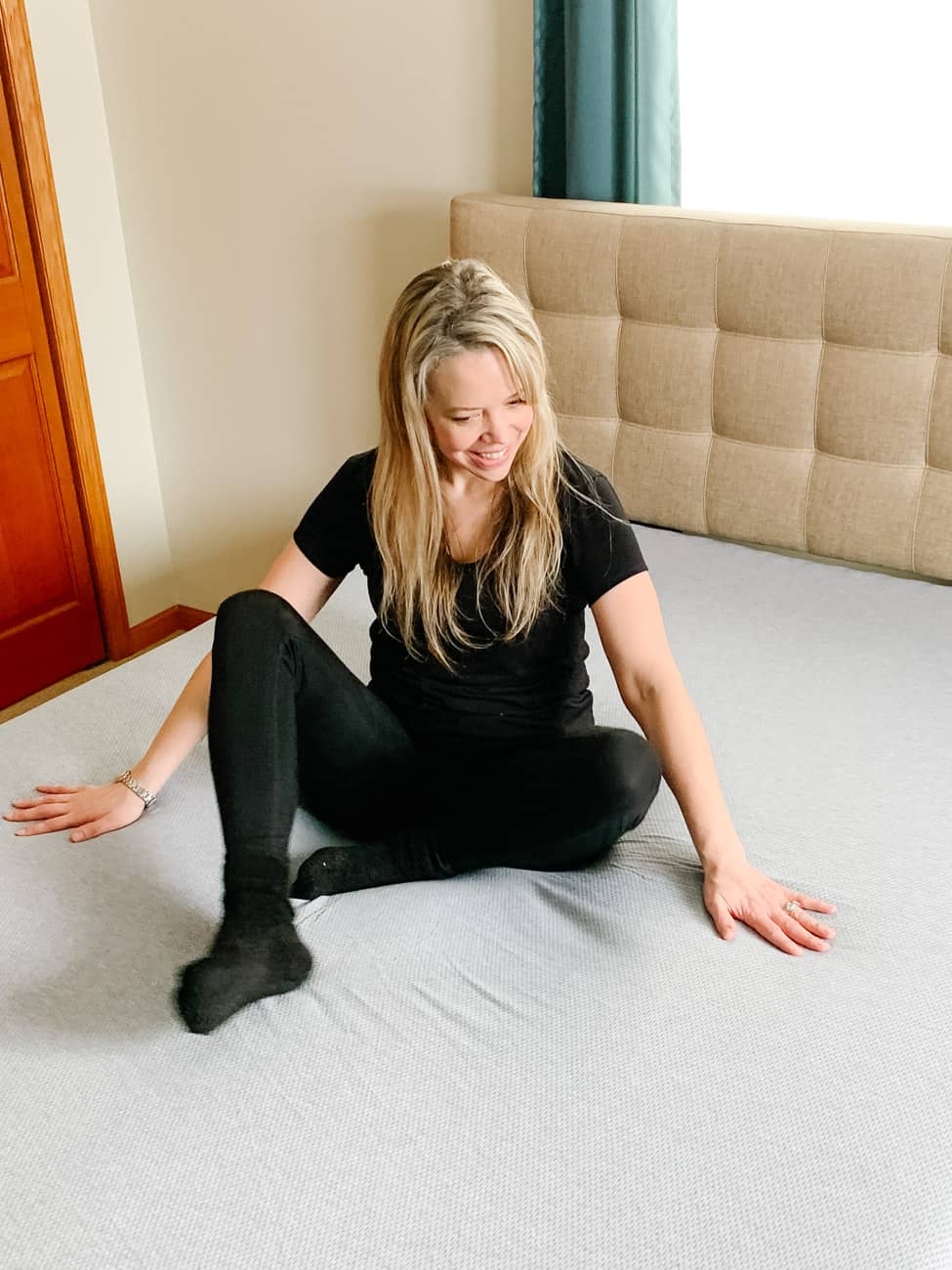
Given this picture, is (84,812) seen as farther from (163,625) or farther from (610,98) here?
(163,625)

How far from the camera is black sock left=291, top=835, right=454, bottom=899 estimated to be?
150cm

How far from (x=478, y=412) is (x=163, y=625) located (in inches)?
89.5

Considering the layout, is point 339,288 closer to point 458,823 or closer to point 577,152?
point 577,152

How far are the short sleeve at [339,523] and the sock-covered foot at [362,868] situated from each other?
1.20 ft

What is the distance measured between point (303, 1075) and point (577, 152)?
5.94 ft

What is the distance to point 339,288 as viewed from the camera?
2910mm

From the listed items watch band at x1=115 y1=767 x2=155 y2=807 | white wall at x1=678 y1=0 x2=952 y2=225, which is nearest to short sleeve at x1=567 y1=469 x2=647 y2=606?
watch band at x1=115 y1=767 x2=155 y2=807

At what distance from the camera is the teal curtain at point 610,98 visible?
2.28 m

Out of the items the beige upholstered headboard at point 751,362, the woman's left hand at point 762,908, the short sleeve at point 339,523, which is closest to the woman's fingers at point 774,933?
the woman's left hand at point 762,908

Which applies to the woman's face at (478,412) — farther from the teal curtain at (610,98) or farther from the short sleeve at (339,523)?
the teal curtain at (610,98)

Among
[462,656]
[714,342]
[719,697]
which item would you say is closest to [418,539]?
[462,656]

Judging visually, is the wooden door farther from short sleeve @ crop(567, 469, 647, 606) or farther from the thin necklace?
short sleeve @ crop(567, 469, 647, 606)

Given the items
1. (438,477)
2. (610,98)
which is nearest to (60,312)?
(610,98)

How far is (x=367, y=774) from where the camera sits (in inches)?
61.3
